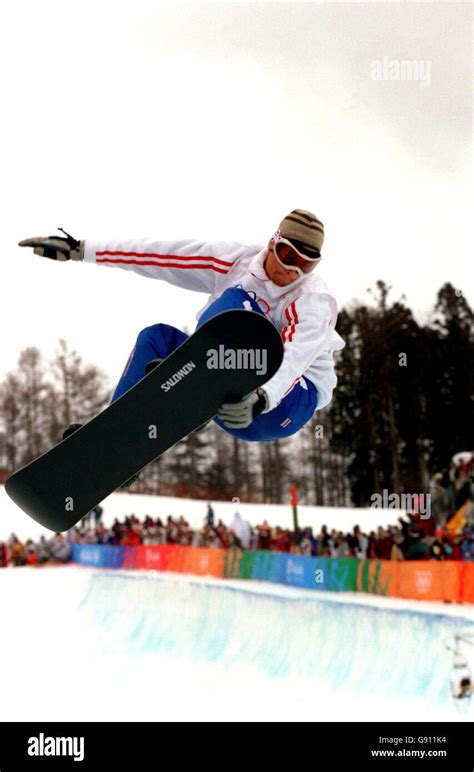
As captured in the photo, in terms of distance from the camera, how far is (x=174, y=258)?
11.5 ft

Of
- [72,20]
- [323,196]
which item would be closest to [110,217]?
[72,20]

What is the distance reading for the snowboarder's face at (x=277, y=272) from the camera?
129 inches

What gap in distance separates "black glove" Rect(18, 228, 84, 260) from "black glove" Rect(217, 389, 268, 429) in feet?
3.36

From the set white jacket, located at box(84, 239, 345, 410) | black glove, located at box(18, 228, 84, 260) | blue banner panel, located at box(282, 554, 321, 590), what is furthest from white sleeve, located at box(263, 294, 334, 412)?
blue banner panel, located at box(282, 554, 321, 590)

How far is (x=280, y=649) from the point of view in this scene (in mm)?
10086

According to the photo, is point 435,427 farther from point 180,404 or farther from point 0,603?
point 180,404

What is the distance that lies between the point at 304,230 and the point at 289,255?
11cm

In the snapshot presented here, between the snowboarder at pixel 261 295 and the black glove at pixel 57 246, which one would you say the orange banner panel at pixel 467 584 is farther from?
the black glove at pixel 57 246

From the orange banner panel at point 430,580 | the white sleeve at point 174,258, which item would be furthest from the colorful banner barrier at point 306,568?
the white sleeve at point 174,258

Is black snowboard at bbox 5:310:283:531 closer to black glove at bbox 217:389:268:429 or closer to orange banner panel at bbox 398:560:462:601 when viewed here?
black glove at bbox 217:389:268:429

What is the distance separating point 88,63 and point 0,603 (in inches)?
313

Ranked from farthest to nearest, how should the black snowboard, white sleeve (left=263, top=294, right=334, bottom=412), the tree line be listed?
the tree line < white sleeve (left=263, top=294, right=334, bottom=412) < the black snowboard

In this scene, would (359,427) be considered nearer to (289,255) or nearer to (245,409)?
(289,255)

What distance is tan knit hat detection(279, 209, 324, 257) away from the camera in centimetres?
324
